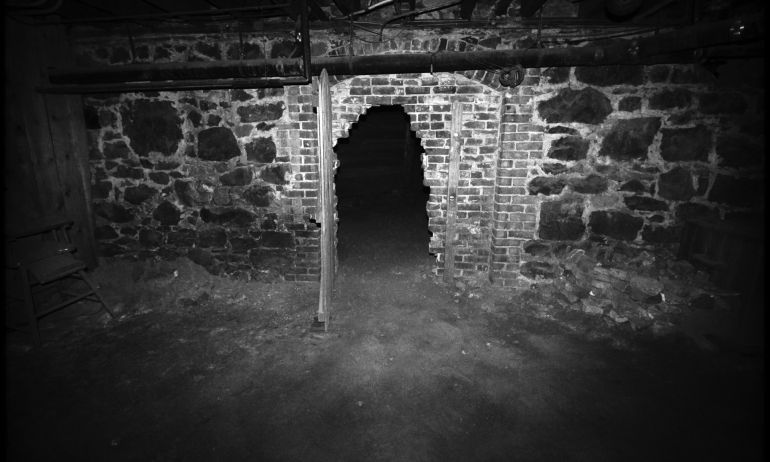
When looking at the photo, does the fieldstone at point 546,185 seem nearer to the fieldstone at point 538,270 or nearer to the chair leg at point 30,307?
the fieldstone at point 538,270

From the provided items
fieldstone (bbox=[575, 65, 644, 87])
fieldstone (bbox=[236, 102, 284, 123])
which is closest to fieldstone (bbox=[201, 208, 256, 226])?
fieldstone (bbox=[236, 102, 284, 123])

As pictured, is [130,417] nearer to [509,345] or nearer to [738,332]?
[509,345]

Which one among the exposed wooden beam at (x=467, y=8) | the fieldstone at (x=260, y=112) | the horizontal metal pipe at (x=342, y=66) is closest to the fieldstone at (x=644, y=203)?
the horizontal metal pipe at (x=342, y=66)

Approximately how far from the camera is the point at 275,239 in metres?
4.73

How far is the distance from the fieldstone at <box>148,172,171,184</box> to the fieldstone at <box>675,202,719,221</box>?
585cm

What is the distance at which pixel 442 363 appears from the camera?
11.0 ft

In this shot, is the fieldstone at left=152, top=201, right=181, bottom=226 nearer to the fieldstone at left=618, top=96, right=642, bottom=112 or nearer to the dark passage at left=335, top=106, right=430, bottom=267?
the dark passage at left=335, top=106, right=430, bottom=267

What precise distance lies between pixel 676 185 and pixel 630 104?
100 centimetres

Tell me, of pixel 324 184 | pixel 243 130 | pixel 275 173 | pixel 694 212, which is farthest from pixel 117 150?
pixel 694 212

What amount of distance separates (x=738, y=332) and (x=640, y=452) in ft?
6.44

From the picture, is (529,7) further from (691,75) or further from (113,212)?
(113,212)

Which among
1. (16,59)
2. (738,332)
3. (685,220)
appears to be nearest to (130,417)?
(16,59)

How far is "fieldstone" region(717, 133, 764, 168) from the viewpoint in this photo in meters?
3.80

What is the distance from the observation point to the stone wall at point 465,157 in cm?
396
